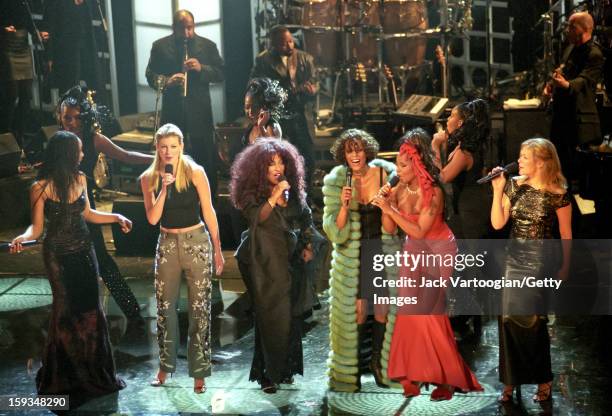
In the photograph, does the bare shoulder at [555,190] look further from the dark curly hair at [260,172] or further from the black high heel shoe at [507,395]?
the dark curly hair at [260,172]

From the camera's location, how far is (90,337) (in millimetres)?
6570

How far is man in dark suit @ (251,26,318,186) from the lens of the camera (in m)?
9.73

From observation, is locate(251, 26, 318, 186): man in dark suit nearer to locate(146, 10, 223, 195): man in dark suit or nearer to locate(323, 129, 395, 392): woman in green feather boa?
locate(146, 10, 223, 195): man in dark suit

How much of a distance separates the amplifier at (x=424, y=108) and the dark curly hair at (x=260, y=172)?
15.2ft

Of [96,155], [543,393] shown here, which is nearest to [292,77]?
[96,155]

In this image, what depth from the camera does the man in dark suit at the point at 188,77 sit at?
30.6 feet

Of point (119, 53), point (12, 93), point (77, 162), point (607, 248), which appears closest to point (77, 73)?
point (119, 53)

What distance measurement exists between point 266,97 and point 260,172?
5.20 feet

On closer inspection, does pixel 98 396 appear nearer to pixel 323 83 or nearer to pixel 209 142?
pixel 209 142

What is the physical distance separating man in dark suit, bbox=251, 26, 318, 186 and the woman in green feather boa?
316 cm

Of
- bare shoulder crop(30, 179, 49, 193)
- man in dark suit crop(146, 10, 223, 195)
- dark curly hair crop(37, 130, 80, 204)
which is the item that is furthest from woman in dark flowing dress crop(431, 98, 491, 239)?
man in dark suit crop(146, 10, 223, 195)

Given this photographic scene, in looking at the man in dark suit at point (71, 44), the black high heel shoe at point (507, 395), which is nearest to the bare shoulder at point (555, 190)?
the black high heel shoe at point (507, 395)

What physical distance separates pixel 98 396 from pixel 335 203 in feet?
6.03

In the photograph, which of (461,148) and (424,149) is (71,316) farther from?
(461,148)
